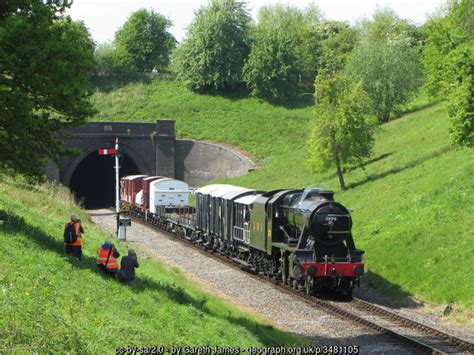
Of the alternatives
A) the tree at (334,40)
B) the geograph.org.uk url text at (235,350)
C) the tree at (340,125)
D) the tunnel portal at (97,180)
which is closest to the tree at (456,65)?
the tree at (340,125)

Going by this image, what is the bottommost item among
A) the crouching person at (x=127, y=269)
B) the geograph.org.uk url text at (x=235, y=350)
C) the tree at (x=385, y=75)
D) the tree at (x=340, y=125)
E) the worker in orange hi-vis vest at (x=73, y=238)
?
the geograph.org.uk url text at (x=235, y=350)

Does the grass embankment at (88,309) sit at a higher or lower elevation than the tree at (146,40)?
lower

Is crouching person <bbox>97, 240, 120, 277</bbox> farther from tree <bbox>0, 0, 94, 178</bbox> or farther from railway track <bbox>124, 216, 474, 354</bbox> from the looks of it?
railway track <bbox>124, 216, 474, 354</bbox>

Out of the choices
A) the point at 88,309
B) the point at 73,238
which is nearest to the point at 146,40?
the point at 73,238

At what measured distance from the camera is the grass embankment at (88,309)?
13.0 metres

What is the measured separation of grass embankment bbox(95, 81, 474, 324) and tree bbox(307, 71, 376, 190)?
6.30 ft

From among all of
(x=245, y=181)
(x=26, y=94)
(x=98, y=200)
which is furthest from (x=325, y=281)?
(x=98, y=200)

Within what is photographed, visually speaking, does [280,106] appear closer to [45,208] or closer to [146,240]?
[146,240]

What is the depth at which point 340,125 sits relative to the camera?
147 feet

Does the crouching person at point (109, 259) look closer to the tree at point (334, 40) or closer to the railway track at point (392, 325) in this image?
the railway track at point (392, 325)

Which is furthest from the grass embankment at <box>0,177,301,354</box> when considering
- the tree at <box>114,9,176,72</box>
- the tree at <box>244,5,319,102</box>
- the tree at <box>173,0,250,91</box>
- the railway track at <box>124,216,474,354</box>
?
the tree at <box>114,9,176,72</box>

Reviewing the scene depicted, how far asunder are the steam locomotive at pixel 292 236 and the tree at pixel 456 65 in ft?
32.3

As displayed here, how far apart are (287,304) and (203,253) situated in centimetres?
1402

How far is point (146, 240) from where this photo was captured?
43.8m
